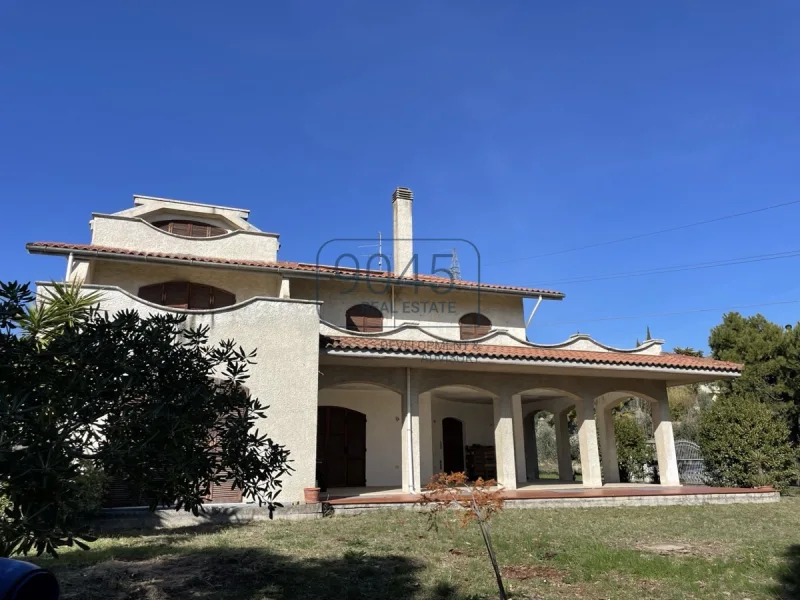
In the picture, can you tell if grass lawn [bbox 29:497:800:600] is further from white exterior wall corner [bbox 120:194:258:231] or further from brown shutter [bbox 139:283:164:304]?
white exterior wall corner [bbox 120:194:258:231]

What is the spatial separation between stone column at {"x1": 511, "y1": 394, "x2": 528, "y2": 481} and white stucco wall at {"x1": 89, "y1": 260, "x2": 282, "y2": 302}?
945 cm

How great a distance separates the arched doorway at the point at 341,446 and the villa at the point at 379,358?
42 millimetres

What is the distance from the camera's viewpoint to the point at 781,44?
12.3m

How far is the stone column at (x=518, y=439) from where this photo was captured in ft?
62.2

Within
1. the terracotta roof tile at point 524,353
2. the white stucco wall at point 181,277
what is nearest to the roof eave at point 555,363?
the terracotta roof tile at point 524,353

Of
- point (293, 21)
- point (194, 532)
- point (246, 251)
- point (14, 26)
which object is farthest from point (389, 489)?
point (14, 26)

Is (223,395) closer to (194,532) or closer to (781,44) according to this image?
(194,532)

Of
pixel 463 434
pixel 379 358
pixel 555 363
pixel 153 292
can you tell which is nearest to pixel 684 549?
pixel 555 363

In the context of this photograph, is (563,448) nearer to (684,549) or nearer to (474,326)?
(474,326)

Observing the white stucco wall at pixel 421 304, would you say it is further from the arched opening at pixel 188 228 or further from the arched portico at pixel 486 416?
the arched opening at pixel 188 228

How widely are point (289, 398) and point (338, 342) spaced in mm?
1991

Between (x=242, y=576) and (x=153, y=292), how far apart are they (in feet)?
38.1

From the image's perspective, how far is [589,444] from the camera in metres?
16.1

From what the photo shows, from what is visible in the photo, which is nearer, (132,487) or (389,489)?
(132,487)
